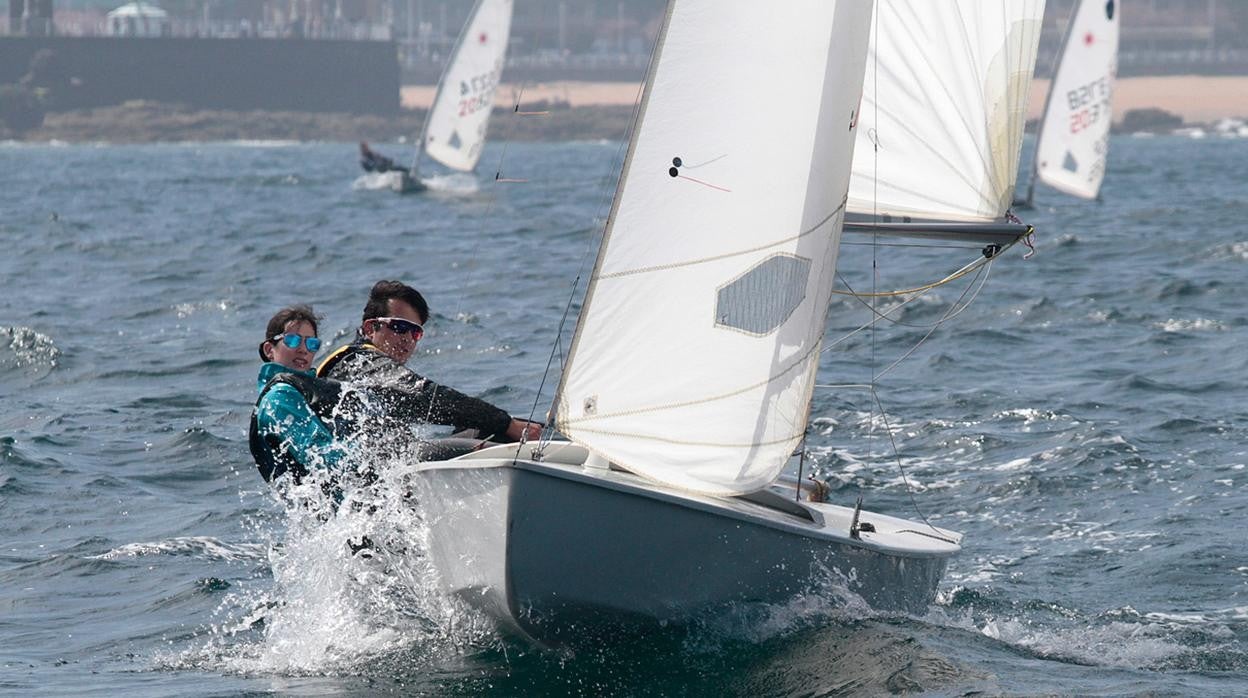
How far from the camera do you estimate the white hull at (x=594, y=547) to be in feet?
18.1

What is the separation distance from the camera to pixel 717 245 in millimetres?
5848

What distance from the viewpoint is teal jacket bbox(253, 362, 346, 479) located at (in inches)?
240

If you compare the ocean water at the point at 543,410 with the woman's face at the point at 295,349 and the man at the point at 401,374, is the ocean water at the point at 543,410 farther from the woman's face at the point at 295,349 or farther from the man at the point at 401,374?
the woman's face at the point at 295,349

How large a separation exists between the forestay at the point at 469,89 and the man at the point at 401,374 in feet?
96.1

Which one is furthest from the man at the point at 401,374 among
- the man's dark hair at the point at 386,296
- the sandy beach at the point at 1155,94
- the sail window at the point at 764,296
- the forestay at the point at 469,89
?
the sandy beach at the point at 1155,94

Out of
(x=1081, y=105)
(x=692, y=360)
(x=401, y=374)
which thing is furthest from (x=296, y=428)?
(x=1081, y=105)

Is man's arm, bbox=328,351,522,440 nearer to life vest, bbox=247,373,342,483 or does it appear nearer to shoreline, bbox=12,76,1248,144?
life vest, bbox=247,373,342,483

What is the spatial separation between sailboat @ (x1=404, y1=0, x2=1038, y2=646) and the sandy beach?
10559 centimetres

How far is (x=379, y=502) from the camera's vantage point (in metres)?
6.02

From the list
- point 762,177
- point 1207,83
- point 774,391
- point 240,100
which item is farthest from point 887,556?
point 1207,83

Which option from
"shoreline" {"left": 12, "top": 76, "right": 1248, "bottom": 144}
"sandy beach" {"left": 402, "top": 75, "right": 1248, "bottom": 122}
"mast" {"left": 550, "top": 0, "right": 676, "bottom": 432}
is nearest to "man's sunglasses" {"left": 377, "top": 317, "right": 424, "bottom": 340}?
"mast" {"left": 550, "top": 0, "right": 676, "bottom": 432}

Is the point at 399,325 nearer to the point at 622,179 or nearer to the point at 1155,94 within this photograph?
the point at 622,179

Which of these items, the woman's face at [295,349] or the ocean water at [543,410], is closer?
the ocean water at [543,410]

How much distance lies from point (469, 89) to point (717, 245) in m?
31.2
